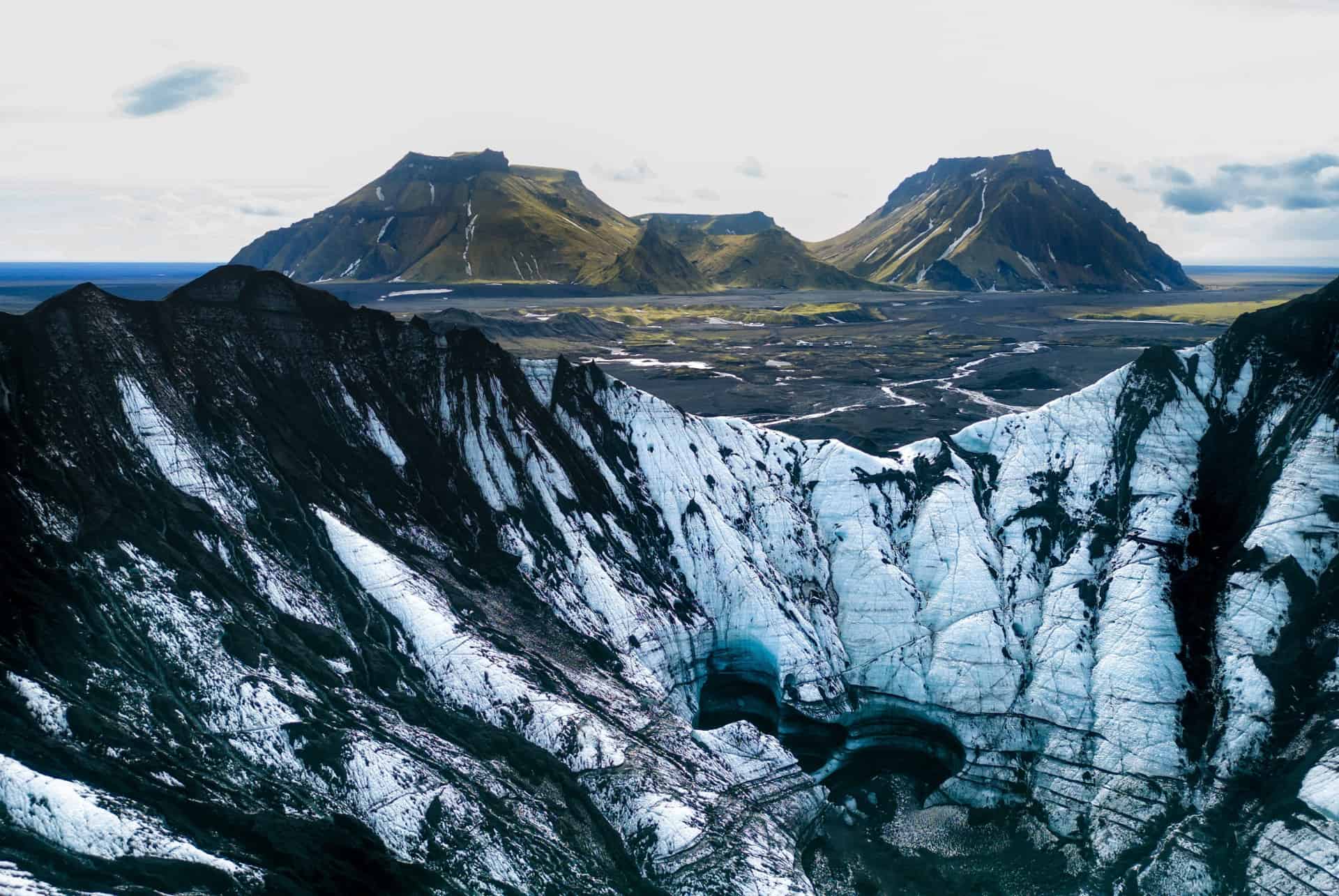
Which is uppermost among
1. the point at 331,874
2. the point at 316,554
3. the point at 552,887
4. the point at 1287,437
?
the point at 1287,437

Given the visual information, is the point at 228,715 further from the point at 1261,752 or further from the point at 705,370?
the point at 705,370

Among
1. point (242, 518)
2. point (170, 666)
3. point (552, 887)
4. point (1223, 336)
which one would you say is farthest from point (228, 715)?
point (1223, 336)

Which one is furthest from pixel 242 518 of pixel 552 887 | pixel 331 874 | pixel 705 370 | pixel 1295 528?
pixel 705 370

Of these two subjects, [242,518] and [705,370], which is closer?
[242,518]

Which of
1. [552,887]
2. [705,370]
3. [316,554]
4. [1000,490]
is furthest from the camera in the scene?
[705,370]

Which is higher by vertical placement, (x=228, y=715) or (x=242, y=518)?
(x=242, y=518)

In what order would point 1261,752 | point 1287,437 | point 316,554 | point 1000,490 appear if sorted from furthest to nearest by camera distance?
point 1000,490
point 1287,437
point 316,554
point 1261,752
